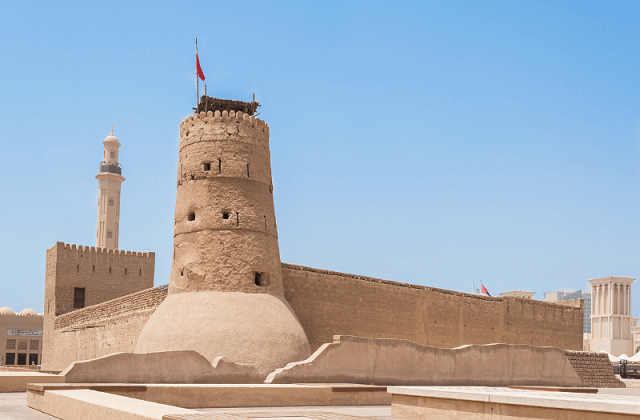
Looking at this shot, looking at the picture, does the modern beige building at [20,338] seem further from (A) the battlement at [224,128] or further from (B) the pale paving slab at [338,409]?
(B) the pale paving slab at [338,409]

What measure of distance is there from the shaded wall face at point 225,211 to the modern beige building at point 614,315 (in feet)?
171

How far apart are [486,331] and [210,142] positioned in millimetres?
12076

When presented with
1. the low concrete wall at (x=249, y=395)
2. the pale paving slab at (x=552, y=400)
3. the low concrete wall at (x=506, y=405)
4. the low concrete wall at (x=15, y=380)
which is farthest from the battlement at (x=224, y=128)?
the pale paving slab at (x=552, y=400)

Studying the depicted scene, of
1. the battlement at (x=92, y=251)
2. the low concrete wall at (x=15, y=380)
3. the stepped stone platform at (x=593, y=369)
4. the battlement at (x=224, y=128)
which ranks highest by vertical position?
the battlement at (x=224, y=128)

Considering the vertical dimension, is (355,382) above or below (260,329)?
below

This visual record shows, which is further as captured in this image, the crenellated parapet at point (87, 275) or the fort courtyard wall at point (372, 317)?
the crenellated parapet at point (87, 275)

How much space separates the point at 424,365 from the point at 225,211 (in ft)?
20.9

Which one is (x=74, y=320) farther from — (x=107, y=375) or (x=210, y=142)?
(x=107, y=375)

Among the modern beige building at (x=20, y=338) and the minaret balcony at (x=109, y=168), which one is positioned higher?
the minaret balcony at (x=109, y=168)

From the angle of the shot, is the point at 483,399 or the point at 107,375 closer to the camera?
the point at 483,399

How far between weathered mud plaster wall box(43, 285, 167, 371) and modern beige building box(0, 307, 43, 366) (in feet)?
52.3

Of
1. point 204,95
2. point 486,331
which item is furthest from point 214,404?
point 486,331

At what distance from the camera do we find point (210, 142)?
60.6 ft

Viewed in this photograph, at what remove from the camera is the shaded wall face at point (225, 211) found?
1766cm
